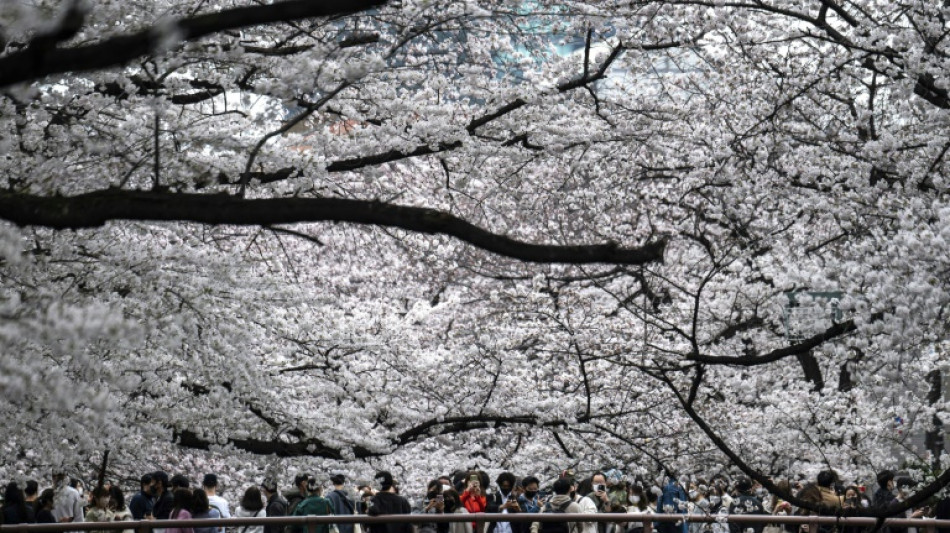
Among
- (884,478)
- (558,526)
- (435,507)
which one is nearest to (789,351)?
(884,478)

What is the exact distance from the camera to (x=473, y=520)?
916 centimetres

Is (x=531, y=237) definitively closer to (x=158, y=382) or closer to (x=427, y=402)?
(x=427, y=402)

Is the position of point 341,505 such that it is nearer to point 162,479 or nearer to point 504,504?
point 504,504

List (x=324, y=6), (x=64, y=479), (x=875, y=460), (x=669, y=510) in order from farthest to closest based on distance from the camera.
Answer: (x=875, y=460) < (x=64, y=479) < (x=669, y=510) < (x=324, y=6)

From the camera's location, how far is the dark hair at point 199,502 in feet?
31.2

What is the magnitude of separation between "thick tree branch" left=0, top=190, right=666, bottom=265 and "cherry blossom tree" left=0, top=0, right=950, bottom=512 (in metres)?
0.01

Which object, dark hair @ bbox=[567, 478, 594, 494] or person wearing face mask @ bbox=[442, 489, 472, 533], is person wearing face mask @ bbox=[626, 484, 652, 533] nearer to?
dark hair @ bbox=[567, 478, 594, 494]

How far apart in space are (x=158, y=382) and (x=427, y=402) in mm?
3736

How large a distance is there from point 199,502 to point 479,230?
6287mm

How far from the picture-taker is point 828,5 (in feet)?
31.4

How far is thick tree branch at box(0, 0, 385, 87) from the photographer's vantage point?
3279 millimetres

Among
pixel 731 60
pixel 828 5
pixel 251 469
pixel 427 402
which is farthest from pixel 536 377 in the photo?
pixel 828 5

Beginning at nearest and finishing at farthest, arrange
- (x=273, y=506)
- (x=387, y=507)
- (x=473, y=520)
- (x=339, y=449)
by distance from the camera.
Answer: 1. (x=473, y=520)
2. (x=387, y=507)
3. (x=273, y=506)
4. (x=339, y=449)

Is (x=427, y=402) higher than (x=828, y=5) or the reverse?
the reverse
